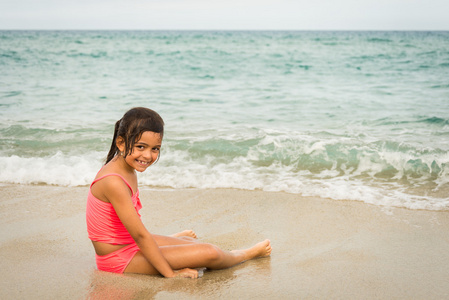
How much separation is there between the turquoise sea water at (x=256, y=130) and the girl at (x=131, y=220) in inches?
78.5

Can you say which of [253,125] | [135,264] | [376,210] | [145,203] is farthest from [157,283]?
[253,125]

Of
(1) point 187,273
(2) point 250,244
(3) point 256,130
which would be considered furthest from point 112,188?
(3) point 256,130

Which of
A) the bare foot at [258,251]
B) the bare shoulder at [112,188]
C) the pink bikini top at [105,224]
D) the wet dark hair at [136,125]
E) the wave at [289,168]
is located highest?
the wet dark hair at [136,125]

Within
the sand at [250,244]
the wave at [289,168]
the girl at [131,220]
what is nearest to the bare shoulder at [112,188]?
the girl at [131,220]

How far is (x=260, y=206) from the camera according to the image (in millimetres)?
4145

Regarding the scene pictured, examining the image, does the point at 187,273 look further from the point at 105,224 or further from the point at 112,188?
the point at 112,188

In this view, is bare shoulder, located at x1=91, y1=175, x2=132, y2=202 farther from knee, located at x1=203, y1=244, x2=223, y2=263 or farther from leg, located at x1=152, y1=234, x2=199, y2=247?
knee, located at x1=203, y1=244, x2=223, y2=263

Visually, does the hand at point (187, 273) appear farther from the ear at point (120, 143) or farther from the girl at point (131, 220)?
the ear at point (120, 143)

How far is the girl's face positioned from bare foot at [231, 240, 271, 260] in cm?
92

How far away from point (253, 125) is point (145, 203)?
3.79m

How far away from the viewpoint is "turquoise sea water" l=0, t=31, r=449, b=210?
16.2ft

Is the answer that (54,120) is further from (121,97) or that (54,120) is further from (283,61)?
(283,61)

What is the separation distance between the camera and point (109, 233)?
9.06ft

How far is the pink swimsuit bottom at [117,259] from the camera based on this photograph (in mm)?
2771
